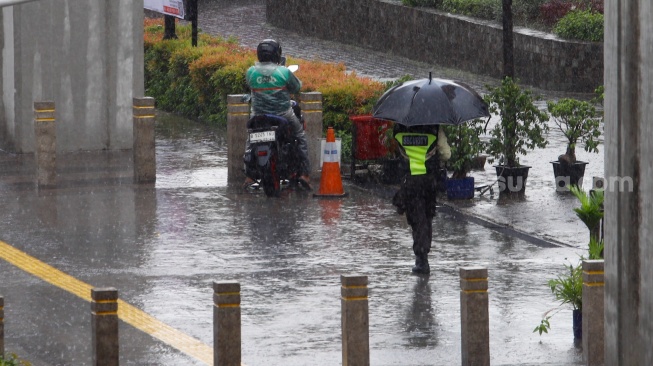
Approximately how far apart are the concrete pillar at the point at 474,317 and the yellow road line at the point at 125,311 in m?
1.82

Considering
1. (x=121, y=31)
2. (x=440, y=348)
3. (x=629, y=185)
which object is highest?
(x=121, y=31)

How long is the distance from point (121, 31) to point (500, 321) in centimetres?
1091

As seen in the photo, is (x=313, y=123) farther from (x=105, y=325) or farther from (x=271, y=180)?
(x=105, y=325)

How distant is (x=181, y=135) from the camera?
72.8 ft

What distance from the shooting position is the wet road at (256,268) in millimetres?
10781

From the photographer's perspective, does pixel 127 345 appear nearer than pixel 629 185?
No

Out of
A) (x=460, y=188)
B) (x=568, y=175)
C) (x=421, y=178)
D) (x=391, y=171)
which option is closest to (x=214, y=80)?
(x=391, y=171)

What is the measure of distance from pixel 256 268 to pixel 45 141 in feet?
16.3

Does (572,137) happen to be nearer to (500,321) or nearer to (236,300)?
Result: (500,321)

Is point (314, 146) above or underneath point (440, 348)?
above

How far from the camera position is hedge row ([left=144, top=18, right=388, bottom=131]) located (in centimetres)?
1905

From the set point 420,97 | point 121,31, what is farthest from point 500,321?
point 121,31

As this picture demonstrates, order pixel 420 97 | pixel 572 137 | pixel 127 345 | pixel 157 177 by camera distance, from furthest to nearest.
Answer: pixel 157 177 → pixel 572 137 → pixel 420 97 → pixel 127 345

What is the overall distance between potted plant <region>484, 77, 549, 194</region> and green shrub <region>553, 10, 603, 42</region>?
10036mm
